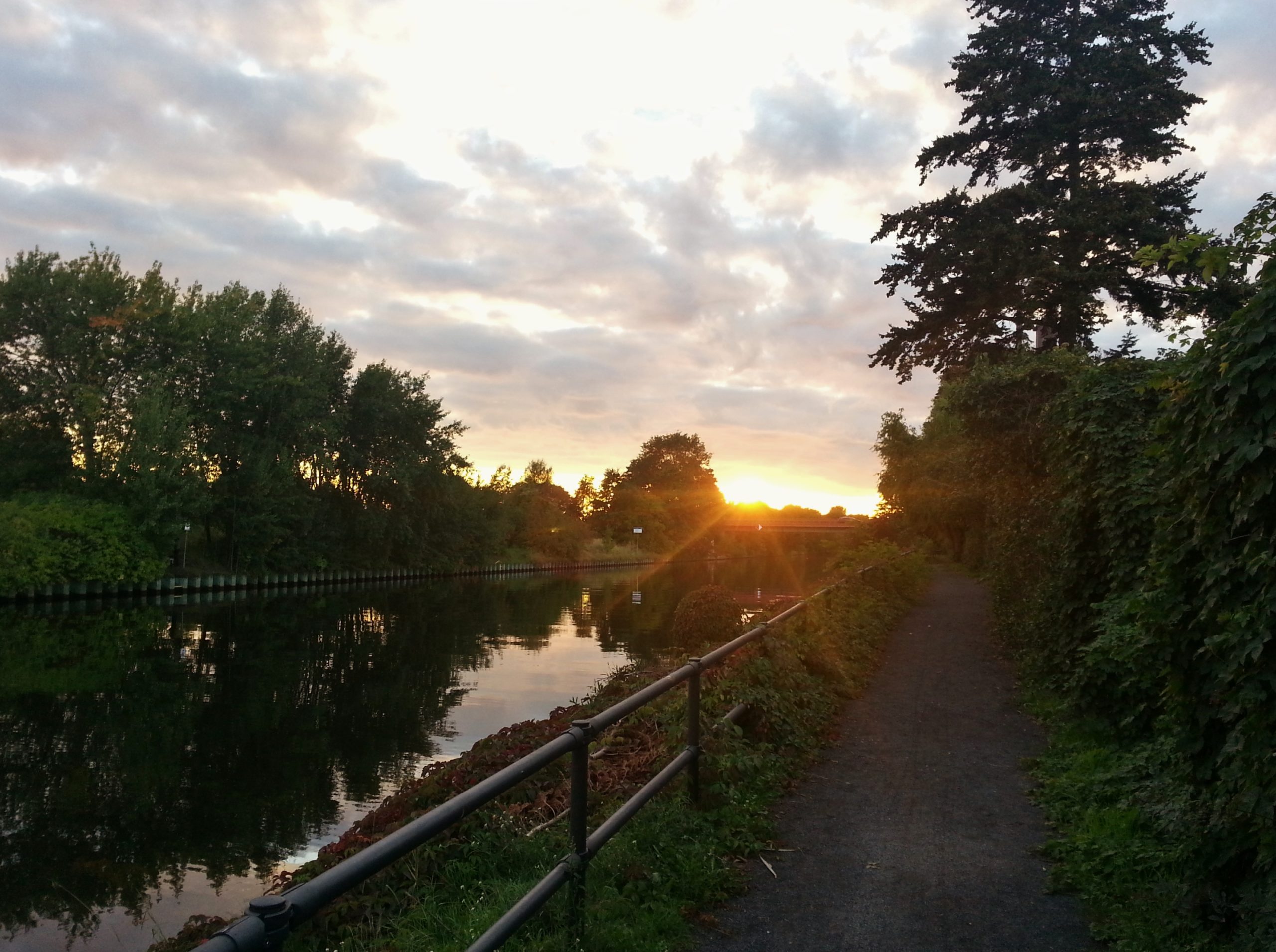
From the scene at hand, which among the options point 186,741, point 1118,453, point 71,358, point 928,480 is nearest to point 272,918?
point 1118,453

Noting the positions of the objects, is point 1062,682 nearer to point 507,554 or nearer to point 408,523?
point 408,523

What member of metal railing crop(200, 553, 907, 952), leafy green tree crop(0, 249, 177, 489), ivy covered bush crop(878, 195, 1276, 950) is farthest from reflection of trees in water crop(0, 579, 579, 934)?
leafy green tree crop(0, 249, 177, 489)

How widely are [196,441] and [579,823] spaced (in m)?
51.1

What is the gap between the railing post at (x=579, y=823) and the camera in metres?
4.51

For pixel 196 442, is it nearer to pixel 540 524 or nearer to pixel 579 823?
pixel 540 524

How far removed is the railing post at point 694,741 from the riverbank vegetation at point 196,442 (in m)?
37.3

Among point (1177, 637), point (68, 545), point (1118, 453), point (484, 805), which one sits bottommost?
point (484, 805)

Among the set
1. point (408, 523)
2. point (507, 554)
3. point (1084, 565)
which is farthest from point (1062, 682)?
point (507, 554)

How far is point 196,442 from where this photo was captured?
50.4 m

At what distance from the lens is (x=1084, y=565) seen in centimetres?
1032

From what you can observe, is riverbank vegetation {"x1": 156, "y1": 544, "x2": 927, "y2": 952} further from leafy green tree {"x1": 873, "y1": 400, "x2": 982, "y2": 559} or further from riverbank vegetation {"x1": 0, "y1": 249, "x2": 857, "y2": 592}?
riverbank vegetation {"x1": 0, "y1": 249, "x2": 857, "y2": 592}

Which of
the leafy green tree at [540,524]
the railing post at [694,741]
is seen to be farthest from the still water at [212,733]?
the leafy green tree at [540,524]

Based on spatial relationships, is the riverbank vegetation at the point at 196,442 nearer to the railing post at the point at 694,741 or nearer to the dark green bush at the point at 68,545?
the dark green bush at the point at 68,545

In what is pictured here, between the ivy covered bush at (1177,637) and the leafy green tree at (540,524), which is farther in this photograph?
the leafy green tree at (540,524)
